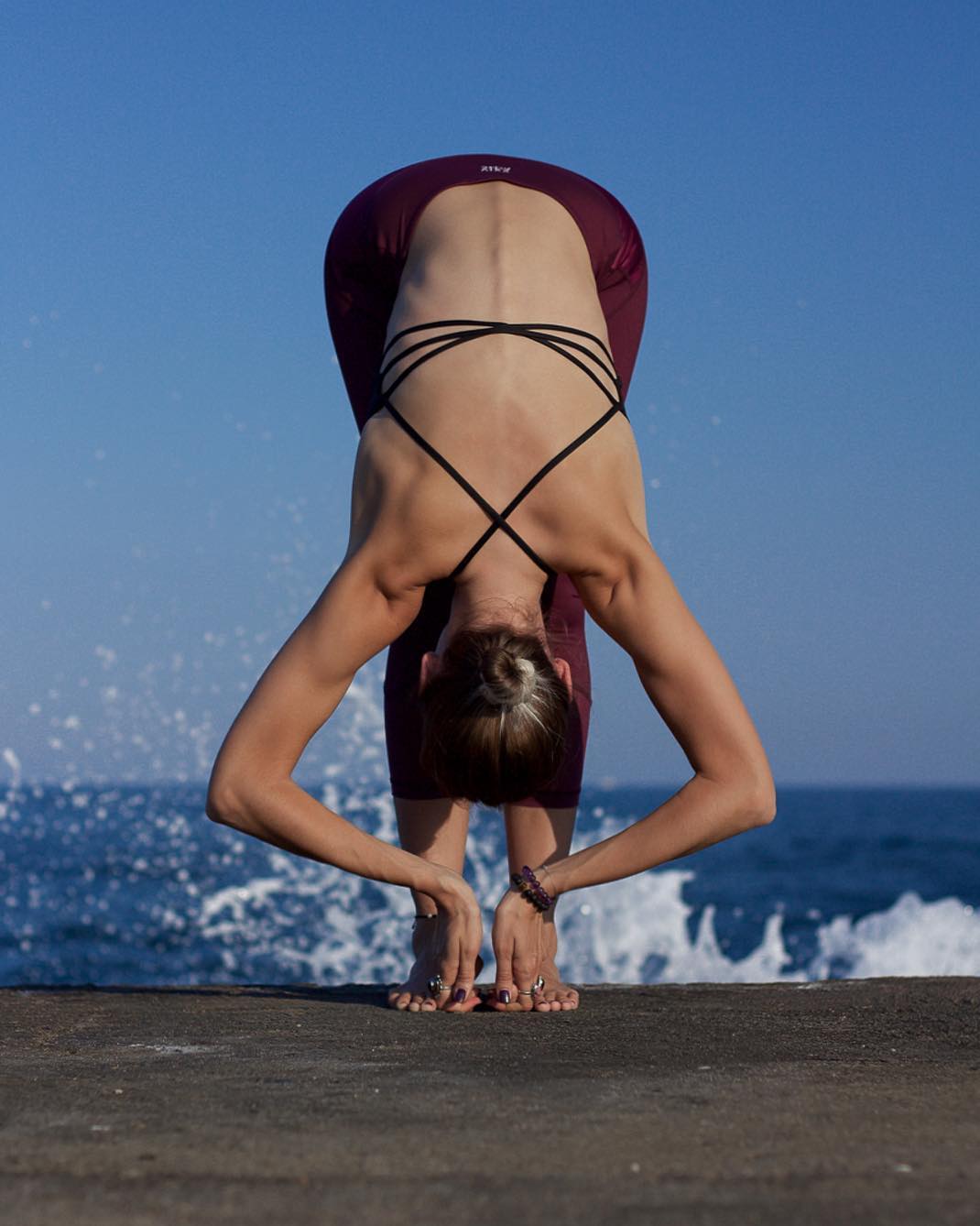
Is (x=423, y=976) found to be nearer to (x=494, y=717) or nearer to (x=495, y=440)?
(x=494, y=717)

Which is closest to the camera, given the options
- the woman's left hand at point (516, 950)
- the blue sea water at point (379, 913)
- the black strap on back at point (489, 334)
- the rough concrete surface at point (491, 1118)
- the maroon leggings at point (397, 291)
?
the rough concrete surface at point (491, 1118)

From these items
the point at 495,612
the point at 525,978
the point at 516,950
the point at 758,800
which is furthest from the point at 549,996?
the point at 495,612

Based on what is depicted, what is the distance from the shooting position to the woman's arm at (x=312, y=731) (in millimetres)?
3334

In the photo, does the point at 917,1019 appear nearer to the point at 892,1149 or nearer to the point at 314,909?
the point at 892,1149

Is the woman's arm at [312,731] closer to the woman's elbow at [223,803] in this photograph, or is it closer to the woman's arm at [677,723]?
the woman's elbow at [223,803]

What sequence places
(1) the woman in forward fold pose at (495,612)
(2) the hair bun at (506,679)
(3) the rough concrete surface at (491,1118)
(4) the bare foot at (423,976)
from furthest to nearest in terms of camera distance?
(4) the bare foot at (423,976)
(1) the woman in forward fold pose at (495,612)
(2) the hair bun at (506,679)
(3) the rough concrete surface at (491,1118)

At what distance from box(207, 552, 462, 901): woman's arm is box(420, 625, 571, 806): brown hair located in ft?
0.68

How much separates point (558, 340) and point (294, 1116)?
223cm

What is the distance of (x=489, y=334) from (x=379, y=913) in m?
14.4

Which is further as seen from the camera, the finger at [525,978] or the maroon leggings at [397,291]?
the maroon leggings at [397,291]

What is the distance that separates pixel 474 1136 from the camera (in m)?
1.93

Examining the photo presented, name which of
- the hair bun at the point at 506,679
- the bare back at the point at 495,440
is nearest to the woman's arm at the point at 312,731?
the bare back at the point at 495,440

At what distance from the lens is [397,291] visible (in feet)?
13.8

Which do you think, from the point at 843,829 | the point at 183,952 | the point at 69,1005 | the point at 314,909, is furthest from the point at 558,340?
the point at 843,829
